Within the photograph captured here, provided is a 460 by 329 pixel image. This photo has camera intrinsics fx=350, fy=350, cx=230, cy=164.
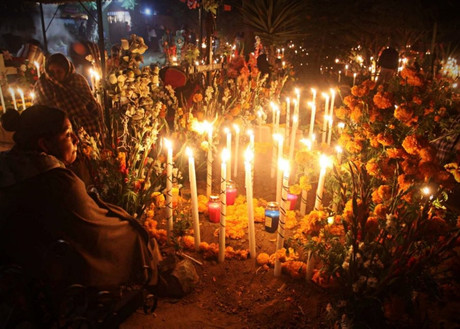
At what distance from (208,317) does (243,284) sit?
0.44 metres

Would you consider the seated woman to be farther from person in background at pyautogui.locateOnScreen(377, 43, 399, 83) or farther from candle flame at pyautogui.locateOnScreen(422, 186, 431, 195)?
person in background at pyautogui.locateOnScreen(377, 43, 399, 83)

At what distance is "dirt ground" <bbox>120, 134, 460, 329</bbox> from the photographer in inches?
93.3

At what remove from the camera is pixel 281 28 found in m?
6.26

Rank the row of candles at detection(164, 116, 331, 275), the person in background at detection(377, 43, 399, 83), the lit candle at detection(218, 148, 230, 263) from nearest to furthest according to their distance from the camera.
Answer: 1. the row of candles at detection(164, 116, 331, 275)
2. the lit candle at detection(218, 148, 230, 263)
3. the person in background at detection(377, 43, 399, 83)

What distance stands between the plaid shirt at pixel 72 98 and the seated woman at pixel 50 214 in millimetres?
1844

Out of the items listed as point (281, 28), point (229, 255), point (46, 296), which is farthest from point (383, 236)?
point (281, 28)

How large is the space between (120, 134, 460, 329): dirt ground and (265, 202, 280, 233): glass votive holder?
22.5 inches

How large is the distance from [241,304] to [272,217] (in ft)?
3.60

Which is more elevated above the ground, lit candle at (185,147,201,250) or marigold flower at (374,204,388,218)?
marigold flower at (374,204,388,218)

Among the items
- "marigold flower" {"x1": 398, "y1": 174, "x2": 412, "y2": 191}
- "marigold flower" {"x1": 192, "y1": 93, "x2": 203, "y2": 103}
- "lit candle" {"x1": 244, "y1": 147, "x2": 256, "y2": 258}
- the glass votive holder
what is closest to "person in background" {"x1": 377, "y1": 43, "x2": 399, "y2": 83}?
"marigold flower" {"x1": 192, "y1": 93, "x2": 203, "y2": 103}

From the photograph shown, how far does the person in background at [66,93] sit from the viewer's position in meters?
3.95

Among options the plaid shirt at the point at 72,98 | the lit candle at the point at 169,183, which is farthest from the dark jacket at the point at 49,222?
the plaid shirt at the point at 72,98

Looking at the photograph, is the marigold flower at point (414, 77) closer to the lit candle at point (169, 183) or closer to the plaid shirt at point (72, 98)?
the lit candle at point (169, 183)

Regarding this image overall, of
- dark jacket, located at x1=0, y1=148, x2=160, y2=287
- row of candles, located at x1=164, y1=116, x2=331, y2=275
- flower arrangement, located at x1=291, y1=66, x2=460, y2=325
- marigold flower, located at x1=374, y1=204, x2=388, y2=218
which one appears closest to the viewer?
flower arrangement, located at x1=291, y1=66, x2=460, y2=325
